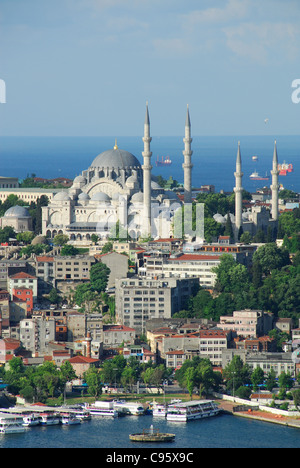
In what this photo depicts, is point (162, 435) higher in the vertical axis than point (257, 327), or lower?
lower

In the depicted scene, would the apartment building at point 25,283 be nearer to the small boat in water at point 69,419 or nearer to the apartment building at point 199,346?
the apartment building at point 199,346

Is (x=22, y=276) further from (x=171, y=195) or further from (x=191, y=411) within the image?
(x=171, y=195)

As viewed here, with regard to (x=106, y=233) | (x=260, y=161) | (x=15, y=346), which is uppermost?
(x=260, y=161)

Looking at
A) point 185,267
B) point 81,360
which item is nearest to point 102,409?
point 81,360

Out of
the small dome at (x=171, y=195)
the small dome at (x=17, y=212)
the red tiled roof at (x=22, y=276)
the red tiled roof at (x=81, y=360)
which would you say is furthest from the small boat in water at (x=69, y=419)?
the small dome at (x=171, y=195)

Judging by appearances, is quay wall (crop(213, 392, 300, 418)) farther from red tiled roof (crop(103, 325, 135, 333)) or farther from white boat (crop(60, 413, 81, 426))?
red tiled roof (crop(103, 325, 135, 333))

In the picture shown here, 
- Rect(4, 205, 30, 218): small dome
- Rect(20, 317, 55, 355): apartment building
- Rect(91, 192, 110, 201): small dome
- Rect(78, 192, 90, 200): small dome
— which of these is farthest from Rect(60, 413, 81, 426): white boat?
Rect(78, 192, 90, 200): small dome

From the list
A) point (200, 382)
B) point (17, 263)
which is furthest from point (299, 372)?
point (17, 263)

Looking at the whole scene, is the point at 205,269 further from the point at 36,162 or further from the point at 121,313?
the point at 36,162
